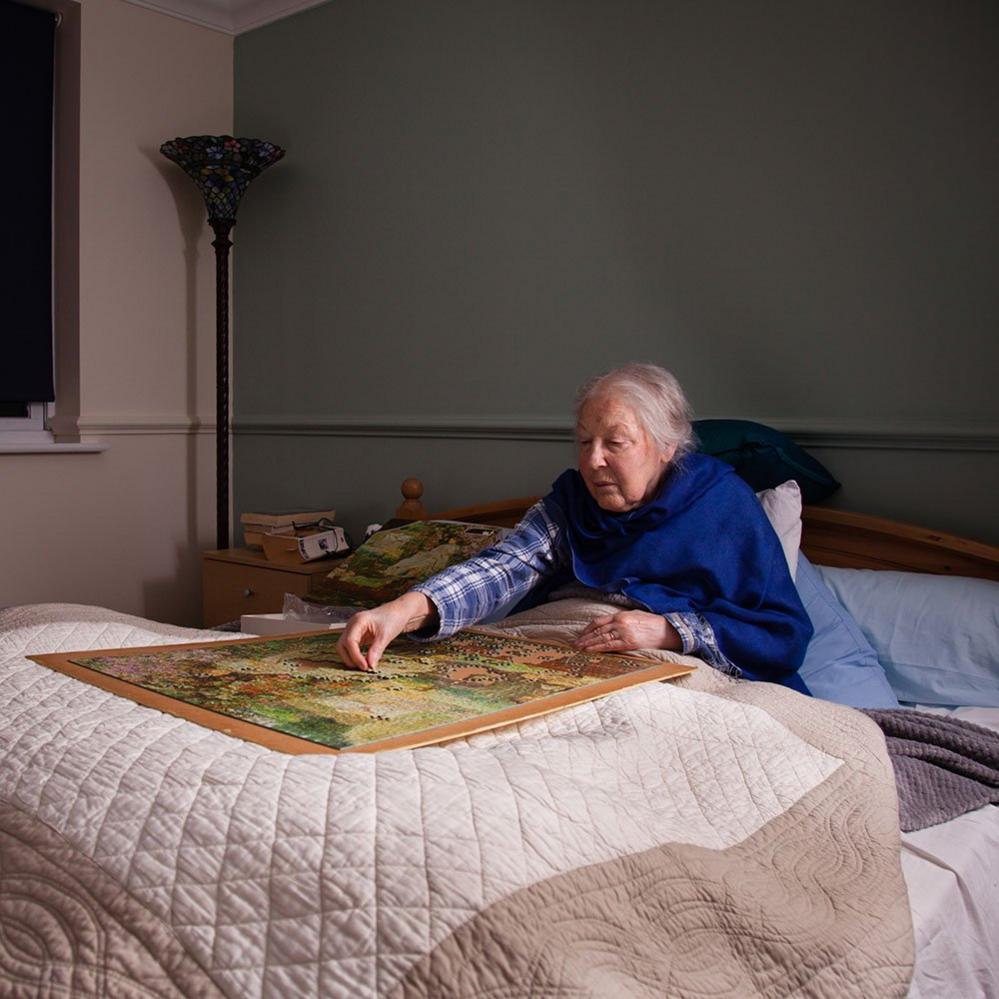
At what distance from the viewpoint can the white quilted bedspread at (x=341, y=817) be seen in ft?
2.92

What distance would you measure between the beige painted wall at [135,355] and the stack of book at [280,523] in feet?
Answer: 1.79

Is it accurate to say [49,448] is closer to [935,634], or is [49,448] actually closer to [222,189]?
[222,189]

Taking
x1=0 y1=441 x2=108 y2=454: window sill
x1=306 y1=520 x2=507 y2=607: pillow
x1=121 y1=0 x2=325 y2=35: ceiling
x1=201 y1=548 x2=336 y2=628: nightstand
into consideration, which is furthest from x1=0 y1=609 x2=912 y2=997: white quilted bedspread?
x1=121 y1=0 x2=325 y2=35: ceiling

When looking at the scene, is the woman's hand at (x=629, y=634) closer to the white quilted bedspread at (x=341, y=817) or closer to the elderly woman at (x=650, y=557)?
the elderly woman at (x=650, y=557)

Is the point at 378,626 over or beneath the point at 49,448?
beneath

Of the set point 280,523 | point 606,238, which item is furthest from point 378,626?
point 280,523

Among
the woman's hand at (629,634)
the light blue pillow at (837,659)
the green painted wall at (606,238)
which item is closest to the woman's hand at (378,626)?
the woman's hand at (629,634)

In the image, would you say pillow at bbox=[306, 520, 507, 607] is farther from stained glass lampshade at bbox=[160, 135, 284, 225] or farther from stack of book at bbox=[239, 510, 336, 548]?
stained glass lampshade at bbox=[160, 135, 284, 225]

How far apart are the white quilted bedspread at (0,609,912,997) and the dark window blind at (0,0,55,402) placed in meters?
2.46

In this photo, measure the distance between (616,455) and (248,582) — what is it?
5.68ft

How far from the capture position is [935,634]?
6.84 ft

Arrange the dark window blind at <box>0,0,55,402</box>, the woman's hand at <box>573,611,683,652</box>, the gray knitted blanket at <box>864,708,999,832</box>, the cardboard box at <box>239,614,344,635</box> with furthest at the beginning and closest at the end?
the dark window blind at <box>0,0,55,402</box> → the cardboard box at <box>239,614,344,635</box> → the woman's hand at <box>573,611,683,652</box> → the gray knitted blanket at <box>864,708,999,832</box>

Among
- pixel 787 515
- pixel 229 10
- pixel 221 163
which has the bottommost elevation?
pixel 787 515

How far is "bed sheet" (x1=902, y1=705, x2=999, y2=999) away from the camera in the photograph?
1276mm
